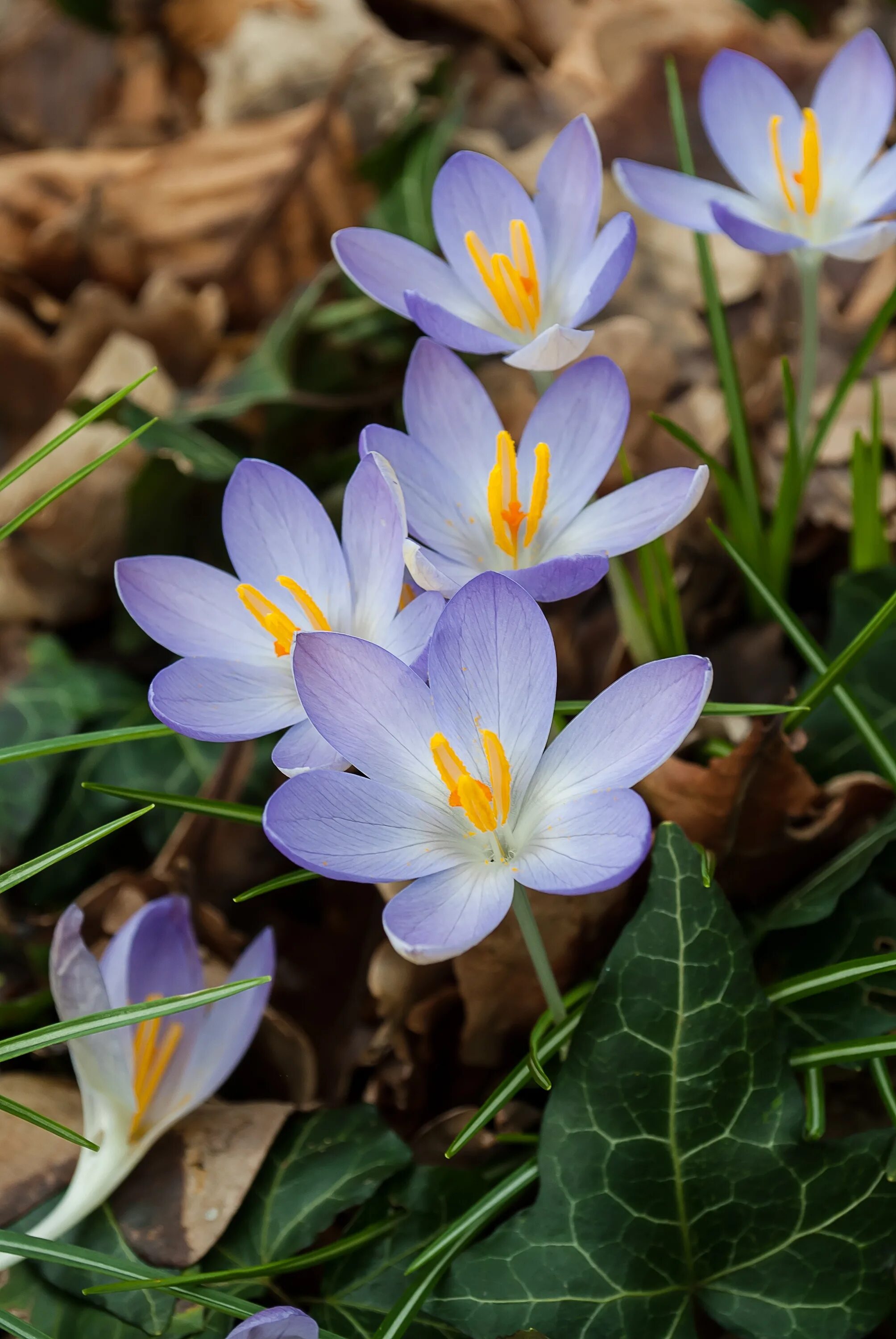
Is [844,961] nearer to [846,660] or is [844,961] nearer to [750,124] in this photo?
[846,660]

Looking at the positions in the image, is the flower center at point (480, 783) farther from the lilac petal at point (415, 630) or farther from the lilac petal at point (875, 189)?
the lilac petal at point (875, 189)

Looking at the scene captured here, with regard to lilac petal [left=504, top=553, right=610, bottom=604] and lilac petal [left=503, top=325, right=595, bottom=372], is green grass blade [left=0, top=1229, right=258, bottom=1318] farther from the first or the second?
lilac petal [left=503, top=325, right=595, bottom=372]

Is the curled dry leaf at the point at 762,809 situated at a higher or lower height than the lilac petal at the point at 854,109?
lower

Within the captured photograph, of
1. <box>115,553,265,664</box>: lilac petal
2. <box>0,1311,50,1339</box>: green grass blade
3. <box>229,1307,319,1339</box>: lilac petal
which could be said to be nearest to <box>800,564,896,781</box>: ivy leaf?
<box>115,553,265,664</box>: lilac petal

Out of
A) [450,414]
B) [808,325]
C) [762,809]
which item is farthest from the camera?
[808,325]

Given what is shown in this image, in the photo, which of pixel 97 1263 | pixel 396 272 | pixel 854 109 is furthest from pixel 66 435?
pixel 854 109

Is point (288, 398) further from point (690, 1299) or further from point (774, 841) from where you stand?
point (690, 1299)

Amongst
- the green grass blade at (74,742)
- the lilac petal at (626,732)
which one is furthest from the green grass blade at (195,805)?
the lilac petal at (626,732)
